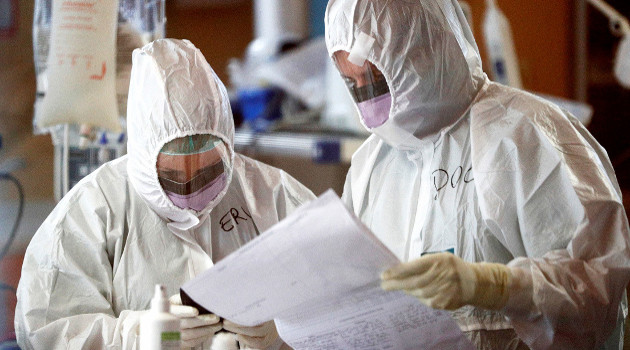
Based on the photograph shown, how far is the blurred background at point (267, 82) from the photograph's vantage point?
2.01 m

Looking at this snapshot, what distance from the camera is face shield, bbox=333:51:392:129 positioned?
65.0 inches

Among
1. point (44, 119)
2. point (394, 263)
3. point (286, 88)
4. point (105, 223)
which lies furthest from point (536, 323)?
point (286, 88)

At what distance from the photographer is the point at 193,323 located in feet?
4.84

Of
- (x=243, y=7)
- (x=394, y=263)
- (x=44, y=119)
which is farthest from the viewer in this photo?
(x=243, y=7)

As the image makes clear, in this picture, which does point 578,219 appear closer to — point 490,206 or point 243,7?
point 490,206

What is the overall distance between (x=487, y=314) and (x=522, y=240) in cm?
16

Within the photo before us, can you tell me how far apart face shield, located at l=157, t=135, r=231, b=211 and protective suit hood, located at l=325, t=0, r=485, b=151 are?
346mm

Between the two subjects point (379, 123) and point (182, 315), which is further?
point (379, 123)

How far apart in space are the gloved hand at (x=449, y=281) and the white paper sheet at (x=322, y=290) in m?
0.03

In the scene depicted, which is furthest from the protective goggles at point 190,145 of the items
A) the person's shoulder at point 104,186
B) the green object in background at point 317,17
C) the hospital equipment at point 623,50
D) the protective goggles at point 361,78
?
the green object in background at point 317,17

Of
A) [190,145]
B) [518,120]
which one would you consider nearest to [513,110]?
[518,120]

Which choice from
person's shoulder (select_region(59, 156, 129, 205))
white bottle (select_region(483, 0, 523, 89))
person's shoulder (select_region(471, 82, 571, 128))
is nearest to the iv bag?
person's shoulder (select_region(59, 156, 129, 205))

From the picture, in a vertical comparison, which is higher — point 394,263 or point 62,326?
point 394,263

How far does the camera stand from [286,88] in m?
4.40
